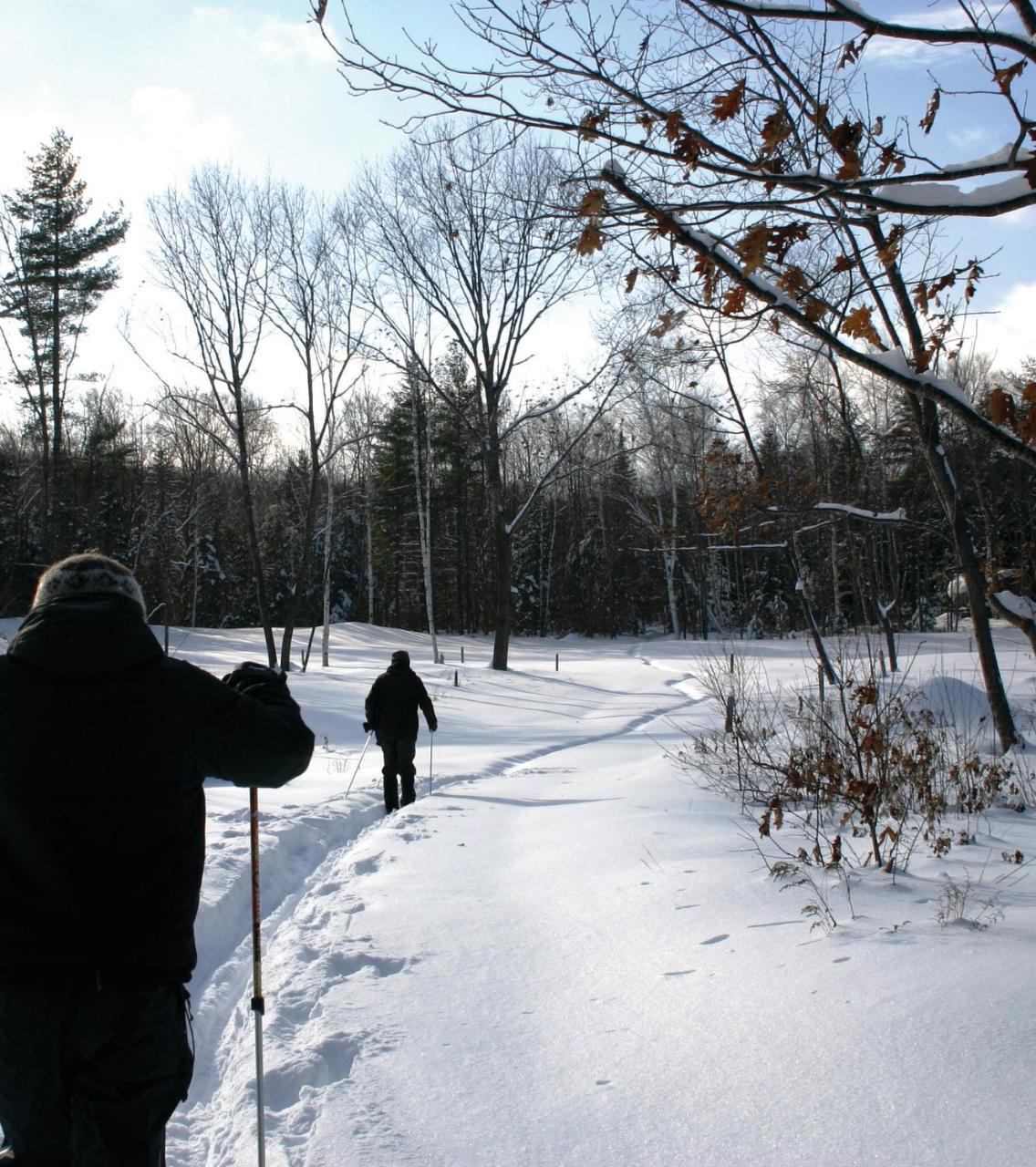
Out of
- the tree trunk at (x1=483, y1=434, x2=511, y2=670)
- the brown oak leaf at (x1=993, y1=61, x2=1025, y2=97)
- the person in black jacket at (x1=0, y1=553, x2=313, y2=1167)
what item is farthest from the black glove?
the tree trunk at (x1=483, y1=434, x2=511, y2=670)

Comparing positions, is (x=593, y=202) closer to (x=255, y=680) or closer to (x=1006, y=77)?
(x=1006, y=77)

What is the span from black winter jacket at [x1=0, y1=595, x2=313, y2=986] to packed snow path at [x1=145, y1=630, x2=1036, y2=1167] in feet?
4.31

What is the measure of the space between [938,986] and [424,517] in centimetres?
3380

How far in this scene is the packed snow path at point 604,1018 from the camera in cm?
285

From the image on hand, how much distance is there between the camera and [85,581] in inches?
102

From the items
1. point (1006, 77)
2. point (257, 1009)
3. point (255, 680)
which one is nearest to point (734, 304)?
point (1006, 77)

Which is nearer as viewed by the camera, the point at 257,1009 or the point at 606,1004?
the point at 257,1009

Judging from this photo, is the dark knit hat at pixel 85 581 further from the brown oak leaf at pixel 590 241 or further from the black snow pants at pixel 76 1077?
the brown oak leaf at pixel 590 241

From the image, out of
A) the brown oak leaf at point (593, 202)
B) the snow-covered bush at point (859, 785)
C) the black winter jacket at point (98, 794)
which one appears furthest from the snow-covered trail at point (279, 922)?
the brown oak leaf at point (593, 202)

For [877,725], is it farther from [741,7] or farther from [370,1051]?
[741,7]

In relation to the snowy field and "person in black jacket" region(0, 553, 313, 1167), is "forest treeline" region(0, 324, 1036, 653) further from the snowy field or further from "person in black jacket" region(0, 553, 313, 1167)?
"person in black jacket" region(0, 553, 313, 1167)

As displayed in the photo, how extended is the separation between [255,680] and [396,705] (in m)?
8.12

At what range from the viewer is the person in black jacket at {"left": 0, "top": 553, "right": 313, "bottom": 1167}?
7.39ft

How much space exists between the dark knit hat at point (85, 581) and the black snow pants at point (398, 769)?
790cm
